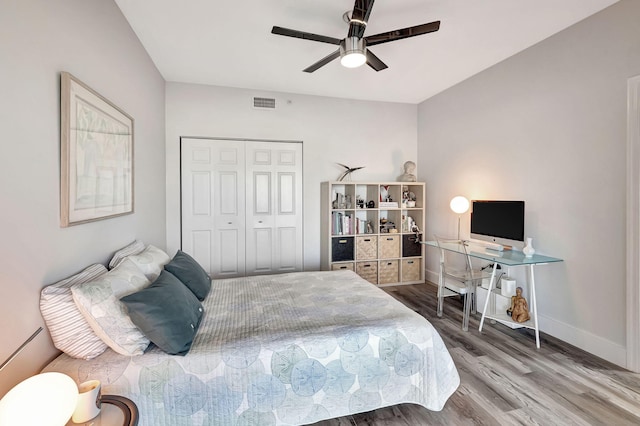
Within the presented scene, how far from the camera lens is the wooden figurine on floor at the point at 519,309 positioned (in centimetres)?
277

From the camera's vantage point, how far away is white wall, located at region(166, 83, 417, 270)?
150 inches

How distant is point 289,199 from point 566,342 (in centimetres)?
336

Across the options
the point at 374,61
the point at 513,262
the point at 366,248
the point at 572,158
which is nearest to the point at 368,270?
the point at 366,248

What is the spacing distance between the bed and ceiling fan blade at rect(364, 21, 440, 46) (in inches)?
75.0

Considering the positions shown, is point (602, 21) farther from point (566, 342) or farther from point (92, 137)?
point (92, 137)

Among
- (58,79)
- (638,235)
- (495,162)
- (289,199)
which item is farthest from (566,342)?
(58,79)

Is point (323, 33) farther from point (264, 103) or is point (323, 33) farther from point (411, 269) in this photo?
point (411, 269)

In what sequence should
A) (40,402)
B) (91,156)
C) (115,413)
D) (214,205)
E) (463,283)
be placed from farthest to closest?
(214,205)
(463,283)
(91,156)
(115,413)
(40,402)

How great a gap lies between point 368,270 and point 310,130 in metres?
2.17

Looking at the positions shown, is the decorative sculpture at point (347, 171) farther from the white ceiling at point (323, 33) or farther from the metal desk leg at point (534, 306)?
the metal desk leg at point (534, 306)

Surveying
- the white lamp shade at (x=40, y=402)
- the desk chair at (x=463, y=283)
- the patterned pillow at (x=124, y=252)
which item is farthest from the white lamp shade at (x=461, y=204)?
the white lamp shade at (x=40, y=402)

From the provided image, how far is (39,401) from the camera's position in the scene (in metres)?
0.90

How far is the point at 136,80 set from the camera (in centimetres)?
269

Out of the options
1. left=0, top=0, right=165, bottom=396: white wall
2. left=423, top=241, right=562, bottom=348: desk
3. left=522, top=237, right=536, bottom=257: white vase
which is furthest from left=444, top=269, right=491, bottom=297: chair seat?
left=0, top=0, right=165, bottom=396: white wall
